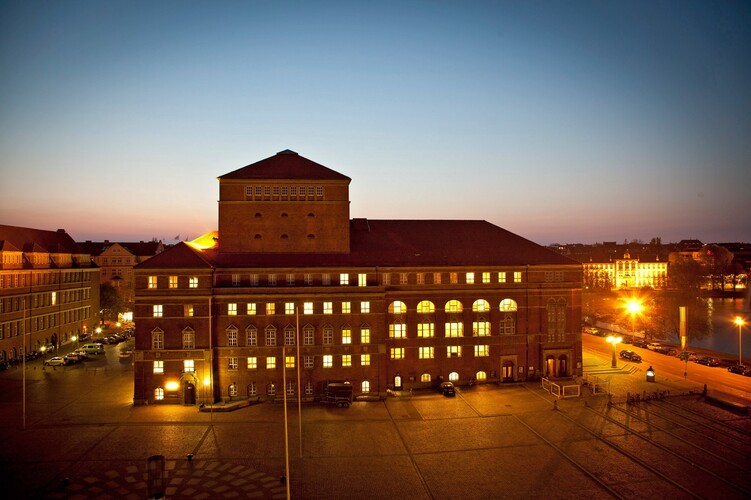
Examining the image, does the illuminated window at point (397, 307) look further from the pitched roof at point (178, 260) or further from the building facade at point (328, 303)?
the pitched roof at point (178, 260)

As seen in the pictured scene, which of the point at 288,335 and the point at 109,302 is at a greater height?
the point at 109,302

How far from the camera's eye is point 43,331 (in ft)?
248

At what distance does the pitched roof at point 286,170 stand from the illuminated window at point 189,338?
17318 millimetres

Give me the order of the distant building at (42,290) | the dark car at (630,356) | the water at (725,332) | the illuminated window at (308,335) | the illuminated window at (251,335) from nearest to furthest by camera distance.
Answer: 1. the illuminated window at (251,335)
2. the illuminated window at (308,335)
3. the dark car at (630,356)
4. the distant building at (42,290)
5. the water at (725,332)

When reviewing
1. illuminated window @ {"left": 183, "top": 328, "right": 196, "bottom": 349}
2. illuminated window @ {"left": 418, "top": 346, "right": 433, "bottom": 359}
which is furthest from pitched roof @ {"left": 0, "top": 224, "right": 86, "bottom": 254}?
illuminated window @ {"left": 418, "top": 346, "right": 433, "bottom": 359}

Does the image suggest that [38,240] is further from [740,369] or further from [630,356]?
[740,369]

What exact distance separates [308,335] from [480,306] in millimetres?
20357

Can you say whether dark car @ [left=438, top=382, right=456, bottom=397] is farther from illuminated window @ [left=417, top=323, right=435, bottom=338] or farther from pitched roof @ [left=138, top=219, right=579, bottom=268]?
pitched roof @ [left=138, top=219, right=579, bottom=268]

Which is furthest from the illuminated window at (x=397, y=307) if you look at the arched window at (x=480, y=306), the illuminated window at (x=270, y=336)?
the illuminated window at (x=270, y=336)

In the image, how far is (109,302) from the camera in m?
101

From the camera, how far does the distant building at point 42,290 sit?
68.2m

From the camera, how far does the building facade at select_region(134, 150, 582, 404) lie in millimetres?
50812

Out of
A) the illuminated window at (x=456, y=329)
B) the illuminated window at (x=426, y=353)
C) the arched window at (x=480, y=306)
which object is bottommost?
the illuminated window at (x=426, y=353)

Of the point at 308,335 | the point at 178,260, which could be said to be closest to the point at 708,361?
the point at 308,335
